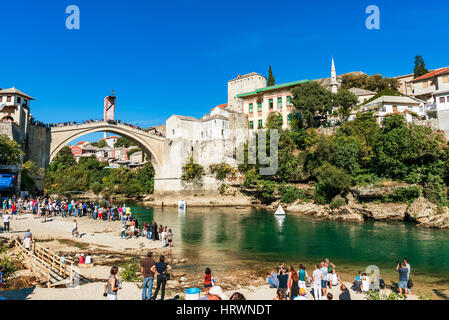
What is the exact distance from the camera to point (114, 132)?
47219 mm

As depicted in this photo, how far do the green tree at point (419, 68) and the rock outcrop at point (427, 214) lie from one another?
3962 centimetres

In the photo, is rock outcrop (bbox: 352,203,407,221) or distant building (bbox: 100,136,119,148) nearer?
rock outcrop (bbox: 352,203,407,221)

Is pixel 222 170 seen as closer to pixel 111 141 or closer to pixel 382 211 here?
pixel 382 211

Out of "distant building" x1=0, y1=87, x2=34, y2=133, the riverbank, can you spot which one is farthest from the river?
"distant building" x1=0, y1=87, x2=34, y2=133

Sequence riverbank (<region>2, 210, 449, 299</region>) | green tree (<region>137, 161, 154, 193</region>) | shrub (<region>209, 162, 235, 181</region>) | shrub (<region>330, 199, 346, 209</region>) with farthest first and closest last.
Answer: green tree (<region>137, 161, 154, 193</region>) → shrub (<region>209, 162, 235, 181</region>) → shrub (<region>330, 199, 346, 209</region>) → riverbank (<region>2, 210, 449, 299</region>)

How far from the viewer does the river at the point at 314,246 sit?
50.1ft

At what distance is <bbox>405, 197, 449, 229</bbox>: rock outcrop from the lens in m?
25.6

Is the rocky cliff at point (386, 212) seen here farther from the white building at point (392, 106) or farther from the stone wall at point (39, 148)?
the stone wall at point (39, 148)

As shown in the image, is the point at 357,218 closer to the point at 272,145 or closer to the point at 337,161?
the point at 337,161

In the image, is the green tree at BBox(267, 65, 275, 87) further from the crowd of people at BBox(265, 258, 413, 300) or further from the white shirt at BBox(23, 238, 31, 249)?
the white shirt at BBox(23, 238, 31, 249)

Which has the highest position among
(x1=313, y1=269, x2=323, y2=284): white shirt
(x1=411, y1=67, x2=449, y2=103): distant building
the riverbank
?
(x1=411, y1=67, x2=449, y2=103): distant building

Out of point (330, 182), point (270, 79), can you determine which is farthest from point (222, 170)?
point (270, 79)

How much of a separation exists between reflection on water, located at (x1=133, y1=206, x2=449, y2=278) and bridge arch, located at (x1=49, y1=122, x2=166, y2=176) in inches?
846

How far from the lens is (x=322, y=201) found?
36.3 m
